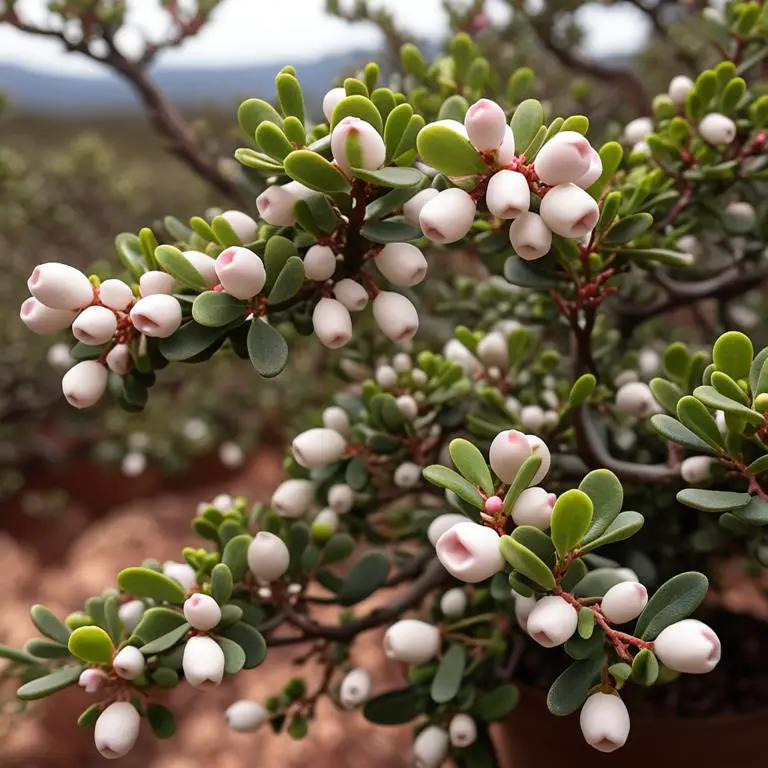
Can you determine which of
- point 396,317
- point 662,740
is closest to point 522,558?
point 396,317

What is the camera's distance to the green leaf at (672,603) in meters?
0.32

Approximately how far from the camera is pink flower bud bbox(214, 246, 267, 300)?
A: 345 mm

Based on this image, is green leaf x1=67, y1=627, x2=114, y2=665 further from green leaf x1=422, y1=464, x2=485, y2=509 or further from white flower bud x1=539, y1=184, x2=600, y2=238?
white flower bud x1=539, y1=184, x2=600, y2=238

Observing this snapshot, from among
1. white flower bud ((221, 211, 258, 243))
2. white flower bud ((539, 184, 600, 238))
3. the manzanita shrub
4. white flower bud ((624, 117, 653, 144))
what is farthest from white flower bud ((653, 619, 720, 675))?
white flower bud ((624, 117, 653, 144))

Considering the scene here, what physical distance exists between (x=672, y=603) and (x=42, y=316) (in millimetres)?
323

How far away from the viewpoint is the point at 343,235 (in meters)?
0.40

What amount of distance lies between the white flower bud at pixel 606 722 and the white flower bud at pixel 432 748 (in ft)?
0.65

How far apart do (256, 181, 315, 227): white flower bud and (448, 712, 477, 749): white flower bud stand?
1.08ft

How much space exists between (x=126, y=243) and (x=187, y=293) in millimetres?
75

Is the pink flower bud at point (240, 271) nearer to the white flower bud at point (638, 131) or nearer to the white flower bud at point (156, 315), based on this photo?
the white flower bud at point (156, 315)

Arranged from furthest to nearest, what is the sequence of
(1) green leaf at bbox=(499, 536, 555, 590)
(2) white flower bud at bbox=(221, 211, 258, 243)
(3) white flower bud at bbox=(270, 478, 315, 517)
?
(3) white flower bud at bbox=(270, 478, 315, 517) → (2) white flower bud at bbox=(221, 211, 258, 243) → (1) green leaf at bbox=(499, 536, 555, 590)

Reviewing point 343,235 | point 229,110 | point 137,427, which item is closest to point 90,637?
point 343,235

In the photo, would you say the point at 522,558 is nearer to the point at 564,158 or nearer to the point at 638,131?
the point at 564,158

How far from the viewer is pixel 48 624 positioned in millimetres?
425
